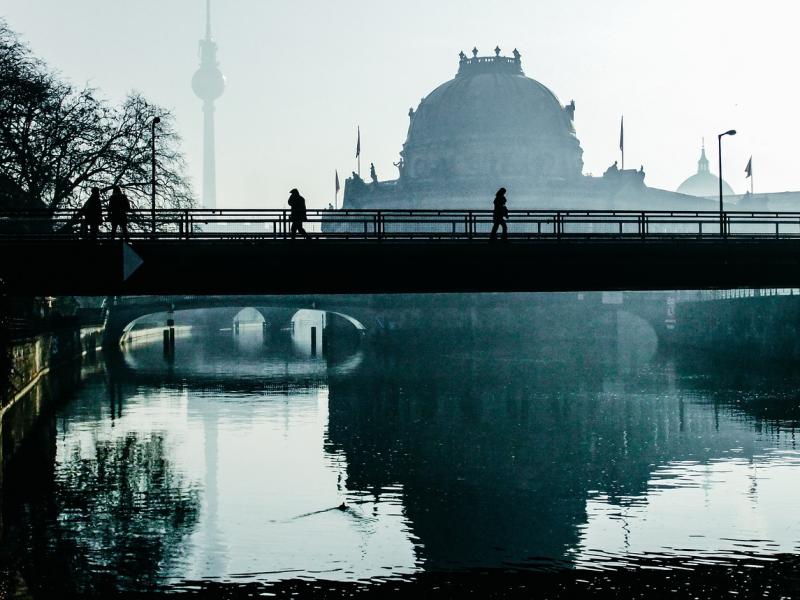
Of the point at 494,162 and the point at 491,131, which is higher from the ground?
the point at 491,131

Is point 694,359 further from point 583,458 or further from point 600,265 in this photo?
point 600,265

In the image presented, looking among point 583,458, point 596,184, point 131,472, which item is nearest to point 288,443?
point 131,472

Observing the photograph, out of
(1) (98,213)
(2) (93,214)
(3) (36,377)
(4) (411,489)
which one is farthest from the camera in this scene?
(3) (36,377)

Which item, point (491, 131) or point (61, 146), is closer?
point (61, 146)

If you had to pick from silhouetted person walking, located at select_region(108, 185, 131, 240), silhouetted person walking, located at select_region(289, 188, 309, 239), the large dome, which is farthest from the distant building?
silhouetted person walking, located at select_region(108, 185, 131, 240)

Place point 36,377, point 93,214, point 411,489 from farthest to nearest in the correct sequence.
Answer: point 36,377 < point 411,489 < point 93,214

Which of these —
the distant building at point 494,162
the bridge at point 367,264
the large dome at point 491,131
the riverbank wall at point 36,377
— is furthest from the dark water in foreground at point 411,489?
the large dome at point 491,131

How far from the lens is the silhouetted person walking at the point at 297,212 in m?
40.1

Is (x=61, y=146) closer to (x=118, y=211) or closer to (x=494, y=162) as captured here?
(x=118, y=211)

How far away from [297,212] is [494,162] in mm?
146739

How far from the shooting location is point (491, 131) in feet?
607

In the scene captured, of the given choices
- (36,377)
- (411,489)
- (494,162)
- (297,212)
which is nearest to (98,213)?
(297,212)

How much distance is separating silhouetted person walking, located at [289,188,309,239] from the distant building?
460ft

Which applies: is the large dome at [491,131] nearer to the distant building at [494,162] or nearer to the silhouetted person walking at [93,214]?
the distant building at [494,162]
